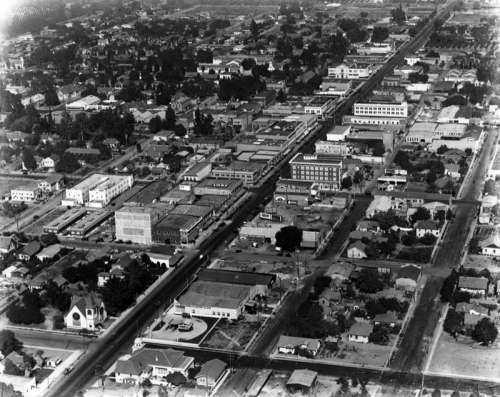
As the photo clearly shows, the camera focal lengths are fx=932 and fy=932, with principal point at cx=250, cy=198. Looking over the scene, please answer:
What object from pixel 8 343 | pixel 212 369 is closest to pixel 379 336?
pixel 212 369

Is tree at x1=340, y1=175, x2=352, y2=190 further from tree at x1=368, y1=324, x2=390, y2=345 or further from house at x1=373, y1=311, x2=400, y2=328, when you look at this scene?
tree at x1=368, y1=324, x2=390, y2=345

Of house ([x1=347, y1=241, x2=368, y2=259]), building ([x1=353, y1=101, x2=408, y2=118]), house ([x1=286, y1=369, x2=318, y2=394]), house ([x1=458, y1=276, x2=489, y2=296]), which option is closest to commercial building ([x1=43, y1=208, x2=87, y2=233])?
house ([x1=347, y1=241, x2=368, y2=259])

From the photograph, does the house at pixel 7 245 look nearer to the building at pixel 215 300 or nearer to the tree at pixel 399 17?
the building at pixel 215 300

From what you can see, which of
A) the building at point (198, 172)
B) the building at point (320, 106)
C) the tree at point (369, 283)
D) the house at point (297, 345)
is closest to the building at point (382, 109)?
the building at point (320, 106)

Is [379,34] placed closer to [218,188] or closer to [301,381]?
[218,188]

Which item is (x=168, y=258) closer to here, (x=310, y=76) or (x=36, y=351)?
(x=36, y=351)

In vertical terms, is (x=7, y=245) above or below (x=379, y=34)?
below
